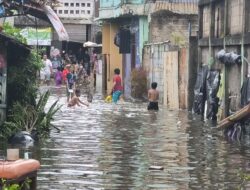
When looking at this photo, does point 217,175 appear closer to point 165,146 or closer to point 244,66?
point 165,146

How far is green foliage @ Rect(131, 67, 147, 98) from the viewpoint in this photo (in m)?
36.7

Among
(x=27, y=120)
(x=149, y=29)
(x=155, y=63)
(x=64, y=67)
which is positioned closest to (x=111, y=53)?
(x=64, y=67)

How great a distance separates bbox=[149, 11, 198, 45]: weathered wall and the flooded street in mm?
12807

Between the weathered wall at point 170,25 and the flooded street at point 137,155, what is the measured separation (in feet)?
42.0

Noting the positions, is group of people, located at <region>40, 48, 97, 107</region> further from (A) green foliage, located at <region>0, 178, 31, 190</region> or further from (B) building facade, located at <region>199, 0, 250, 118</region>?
(A) green foliage, located at <region>0, 178, 31, 190</region>

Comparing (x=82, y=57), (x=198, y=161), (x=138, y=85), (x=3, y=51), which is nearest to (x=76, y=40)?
(x=82, y=57)

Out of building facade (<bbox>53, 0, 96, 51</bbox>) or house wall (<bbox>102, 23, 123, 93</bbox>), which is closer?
house wall (<bbox>102, 23, 123, 93</bbox>)

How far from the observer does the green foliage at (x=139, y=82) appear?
120ft

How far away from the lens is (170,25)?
1462 inches

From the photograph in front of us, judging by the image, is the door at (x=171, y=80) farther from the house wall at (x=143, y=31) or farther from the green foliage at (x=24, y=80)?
the green foliage at (x=24, y=80)

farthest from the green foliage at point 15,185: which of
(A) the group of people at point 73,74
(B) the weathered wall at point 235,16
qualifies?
(B) the weathered wall at point 235,16

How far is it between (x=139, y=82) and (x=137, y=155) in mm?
21264

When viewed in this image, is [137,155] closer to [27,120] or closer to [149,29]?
[27,120]

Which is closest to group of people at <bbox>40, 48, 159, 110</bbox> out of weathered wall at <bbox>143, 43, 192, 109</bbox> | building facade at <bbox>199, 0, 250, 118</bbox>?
weathered wall at <bbox>143, 43, 192, 109</bbox>
